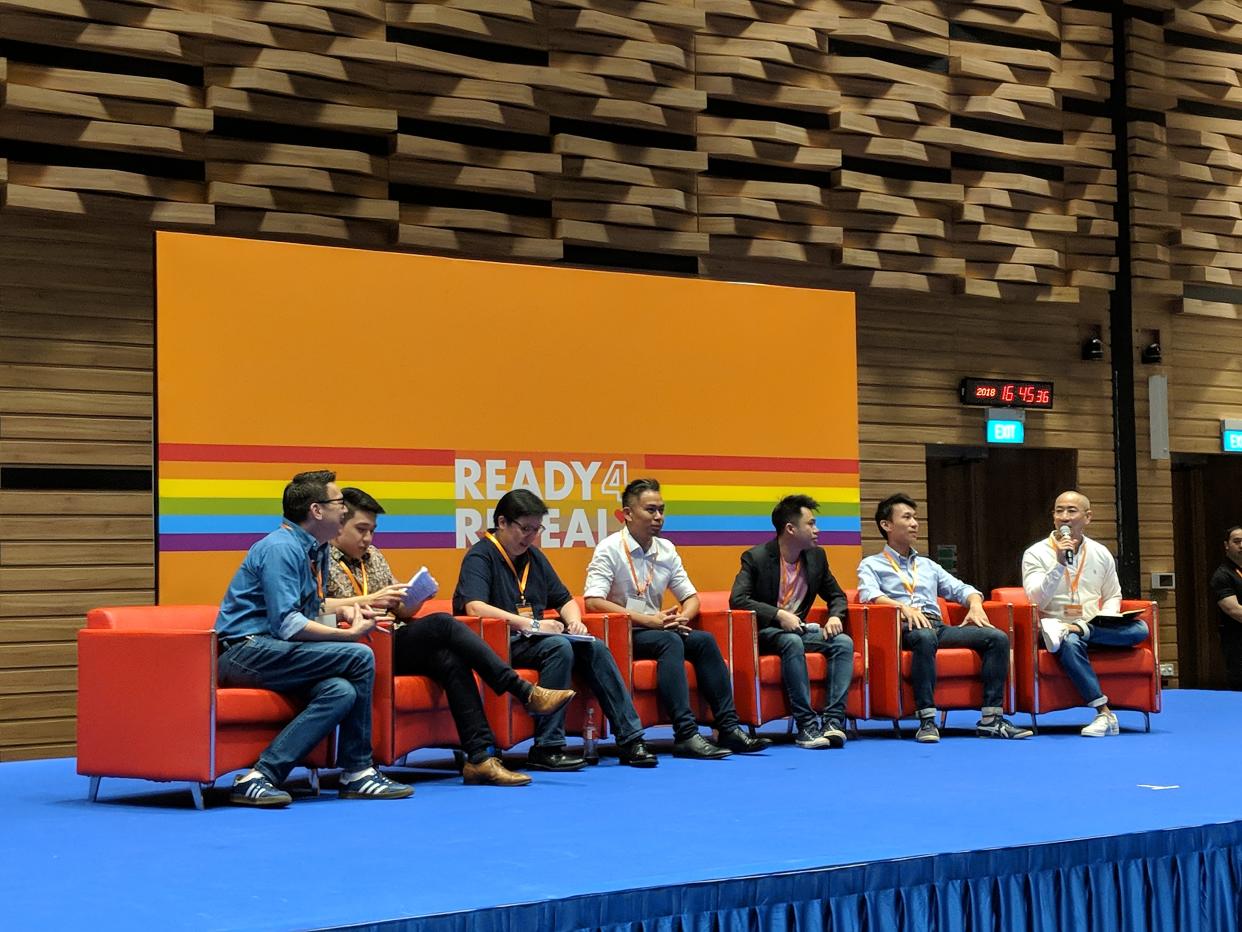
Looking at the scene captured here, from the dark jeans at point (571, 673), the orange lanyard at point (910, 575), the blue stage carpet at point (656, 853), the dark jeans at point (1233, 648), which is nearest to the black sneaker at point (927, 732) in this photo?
the orange lanyard at point (910, 575)

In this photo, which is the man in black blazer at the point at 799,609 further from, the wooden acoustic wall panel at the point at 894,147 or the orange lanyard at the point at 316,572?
the wooden acoustic wall panel at the point at 894,147

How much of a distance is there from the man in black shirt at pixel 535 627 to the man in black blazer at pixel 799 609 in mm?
888

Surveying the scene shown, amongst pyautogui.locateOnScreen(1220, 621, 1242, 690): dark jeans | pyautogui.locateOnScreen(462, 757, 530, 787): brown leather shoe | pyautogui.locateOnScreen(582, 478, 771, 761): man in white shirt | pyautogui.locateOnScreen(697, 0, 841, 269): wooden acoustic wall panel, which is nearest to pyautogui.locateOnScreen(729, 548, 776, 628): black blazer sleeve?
pyautogui.locateOnScreen(582, 478, 771, 761): man in white shirt

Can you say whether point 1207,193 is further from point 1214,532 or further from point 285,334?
point 285,334

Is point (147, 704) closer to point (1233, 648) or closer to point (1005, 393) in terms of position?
point (1005, 393)

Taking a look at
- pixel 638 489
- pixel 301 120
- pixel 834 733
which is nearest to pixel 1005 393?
pixel 834 733

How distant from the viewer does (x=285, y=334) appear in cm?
701

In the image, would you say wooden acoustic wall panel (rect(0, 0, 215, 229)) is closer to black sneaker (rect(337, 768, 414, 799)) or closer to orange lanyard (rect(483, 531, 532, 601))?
orange lanyard (rect(483, 531, 532, 601))

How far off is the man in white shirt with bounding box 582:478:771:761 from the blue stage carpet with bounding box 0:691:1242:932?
59cm

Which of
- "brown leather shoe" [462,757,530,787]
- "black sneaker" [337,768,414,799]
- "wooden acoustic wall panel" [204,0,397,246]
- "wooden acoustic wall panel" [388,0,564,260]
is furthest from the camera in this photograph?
"wooden acoustic wall panel" [388,0,564,260]

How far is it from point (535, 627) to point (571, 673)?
0.28 meters

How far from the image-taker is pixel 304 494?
203 inches

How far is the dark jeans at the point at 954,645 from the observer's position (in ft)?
22.5

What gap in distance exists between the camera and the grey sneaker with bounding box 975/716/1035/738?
694 centimetres
